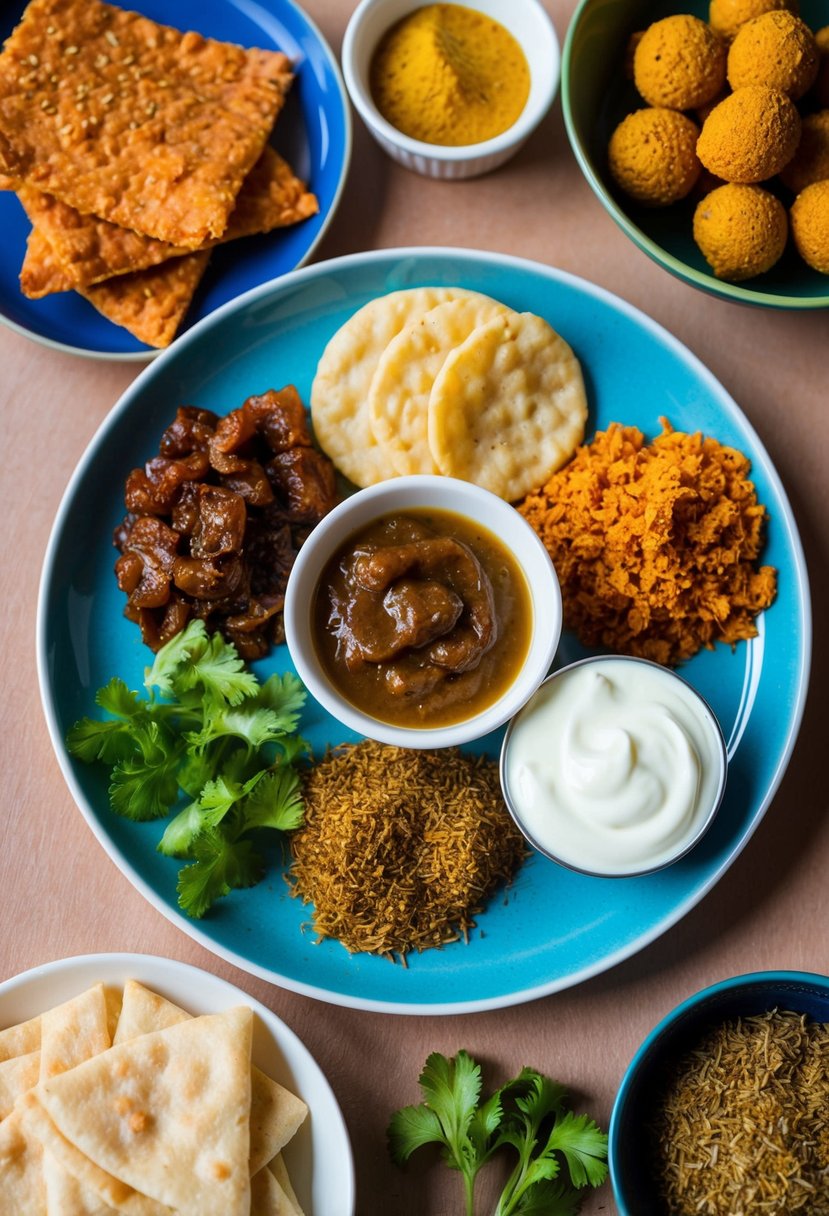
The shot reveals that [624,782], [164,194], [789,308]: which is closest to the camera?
[624,782]

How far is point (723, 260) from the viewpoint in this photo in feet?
9.68

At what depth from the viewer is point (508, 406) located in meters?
3.10

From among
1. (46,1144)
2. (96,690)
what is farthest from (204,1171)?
(96,690)

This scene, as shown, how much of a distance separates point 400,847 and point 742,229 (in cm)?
194

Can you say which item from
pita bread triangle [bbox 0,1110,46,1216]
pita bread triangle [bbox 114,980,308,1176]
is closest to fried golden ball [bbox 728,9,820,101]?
pita bread triangle [bbox 114,980,308,1176]

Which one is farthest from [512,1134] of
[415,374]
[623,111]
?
[623,111]

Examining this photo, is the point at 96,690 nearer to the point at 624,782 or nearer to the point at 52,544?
the point at 52,544

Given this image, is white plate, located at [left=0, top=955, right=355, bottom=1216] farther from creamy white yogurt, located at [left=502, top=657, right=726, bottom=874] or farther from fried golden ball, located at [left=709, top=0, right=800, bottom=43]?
fried golden ball, located at [left=709, top=0, right=800, bottom=43]

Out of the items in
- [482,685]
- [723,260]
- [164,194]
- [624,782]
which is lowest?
[624,782]

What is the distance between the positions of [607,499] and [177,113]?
1.75 metres

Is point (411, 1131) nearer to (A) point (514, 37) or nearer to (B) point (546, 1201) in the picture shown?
(B) point (546, 1201)

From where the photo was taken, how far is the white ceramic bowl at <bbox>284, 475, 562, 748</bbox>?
8.89 ft

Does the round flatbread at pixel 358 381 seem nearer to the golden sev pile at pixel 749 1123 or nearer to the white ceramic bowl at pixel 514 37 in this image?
the white ceramic bowl at pixel 514 37

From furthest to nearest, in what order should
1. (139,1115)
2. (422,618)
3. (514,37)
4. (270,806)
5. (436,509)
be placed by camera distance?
1. (514,37)
2. (270,806)
3. (436,509)
4. (139,1115)
5. (422,618)
